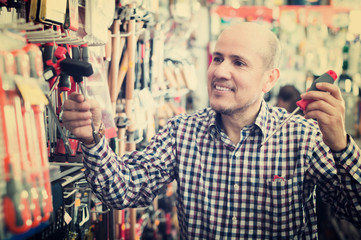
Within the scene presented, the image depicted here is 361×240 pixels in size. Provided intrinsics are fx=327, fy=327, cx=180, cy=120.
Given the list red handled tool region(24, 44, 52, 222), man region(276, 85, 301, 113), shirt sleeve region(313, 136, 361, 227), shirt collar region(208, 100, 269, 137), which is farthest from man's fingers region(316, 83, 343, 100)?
man region(276, 85, 301, 113)

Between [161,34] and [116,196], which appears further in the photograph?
[161,34]

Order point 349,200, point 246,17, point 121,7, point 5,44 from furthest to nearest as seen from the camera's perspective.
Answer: point 246,17, point 121,7, point 349,200, point 5,44

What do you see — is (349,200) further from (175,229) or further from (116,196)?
(175,229)

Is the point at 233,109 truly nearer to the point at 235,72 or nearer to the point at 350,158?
the point at 235,72

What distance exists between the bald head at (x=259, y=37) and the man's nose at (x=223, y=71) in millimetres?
141

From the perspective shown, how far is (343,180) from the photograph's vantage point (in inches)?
50.8

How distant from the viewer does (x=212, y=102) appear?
5.13 feet

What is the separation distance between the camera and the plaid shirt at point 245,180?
4.80 ft

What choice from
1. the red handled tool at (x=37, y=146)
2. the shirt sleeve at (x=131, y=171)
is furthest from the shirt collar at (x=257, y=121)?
the red handled tool at (x=37, y=146)

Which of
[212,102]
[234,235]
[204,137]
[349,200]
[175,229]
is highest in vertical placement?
[212,102]

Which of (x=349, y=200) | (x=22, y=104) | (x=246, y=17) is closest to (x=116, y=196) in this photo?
(x=22, y=104)

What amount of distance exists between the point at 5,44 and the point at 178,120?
111 cm

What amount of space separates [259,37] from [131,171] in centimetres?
88

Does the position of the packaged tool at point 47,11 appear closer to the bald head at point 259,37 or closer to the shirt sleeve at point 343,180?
the bald head at point 259,37
